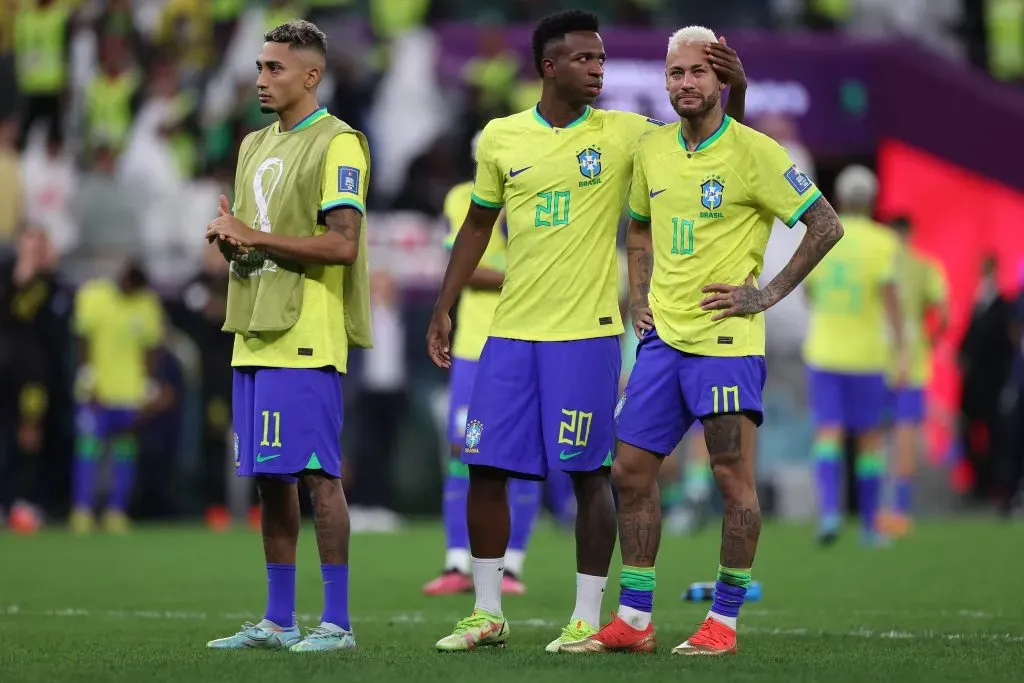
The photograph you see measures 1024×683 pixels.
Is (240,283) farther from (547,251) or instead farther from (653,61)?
(653,61)

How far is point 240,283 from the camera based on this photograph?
6824 millimetres

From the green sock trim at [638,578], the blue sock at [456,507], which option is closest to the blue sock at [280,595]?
the green sock trim at [638,578]

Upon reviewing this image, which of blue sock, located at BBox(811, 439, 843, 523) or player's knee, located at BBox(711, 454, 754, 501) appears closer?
player's knee, located at BBox(711, 454, 754, 501)

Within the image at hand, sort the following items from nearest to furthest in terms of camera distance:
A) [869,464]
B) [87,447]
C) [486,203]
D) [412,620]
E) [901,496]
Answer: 1. [486,203]
2. [412,620]
3. [869,464]
4. [901,496]
5. [87,447]

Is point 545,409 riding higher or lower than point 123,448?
higher

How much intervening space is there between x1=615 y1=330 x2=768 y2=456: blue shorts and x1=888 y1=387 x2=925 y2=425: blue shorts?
9.39 m

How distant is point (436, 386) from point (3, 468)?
13.6 ft

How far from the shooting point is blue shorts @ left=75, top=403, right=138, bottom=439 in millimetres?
15805

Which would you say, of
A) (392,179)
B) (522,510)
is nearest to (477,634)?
(522,510)

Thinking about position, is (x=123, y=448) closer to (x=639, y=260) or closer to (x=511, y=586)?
(x=511, y=586)

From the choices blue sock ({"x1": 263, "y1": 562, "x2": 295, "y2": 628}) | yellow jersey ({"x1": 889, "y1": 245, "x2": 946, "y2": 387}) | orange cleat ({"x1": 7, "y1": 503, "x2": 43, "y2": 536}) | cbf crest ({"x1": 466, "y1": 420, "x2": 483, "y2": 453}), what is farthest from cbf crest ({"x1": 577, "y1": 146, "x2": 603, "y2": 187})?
orange cleat ({"x1": 7, "y1": 503, "x2": 43, "y2": 536})

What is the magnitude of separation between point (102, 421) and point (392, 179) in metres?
4.00

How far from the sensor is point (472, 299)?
9.98 metres

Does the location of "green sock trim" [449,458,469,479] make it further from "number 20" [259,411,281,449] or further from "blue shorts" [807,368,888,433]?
"blue shorts" [807,368,888,433]
